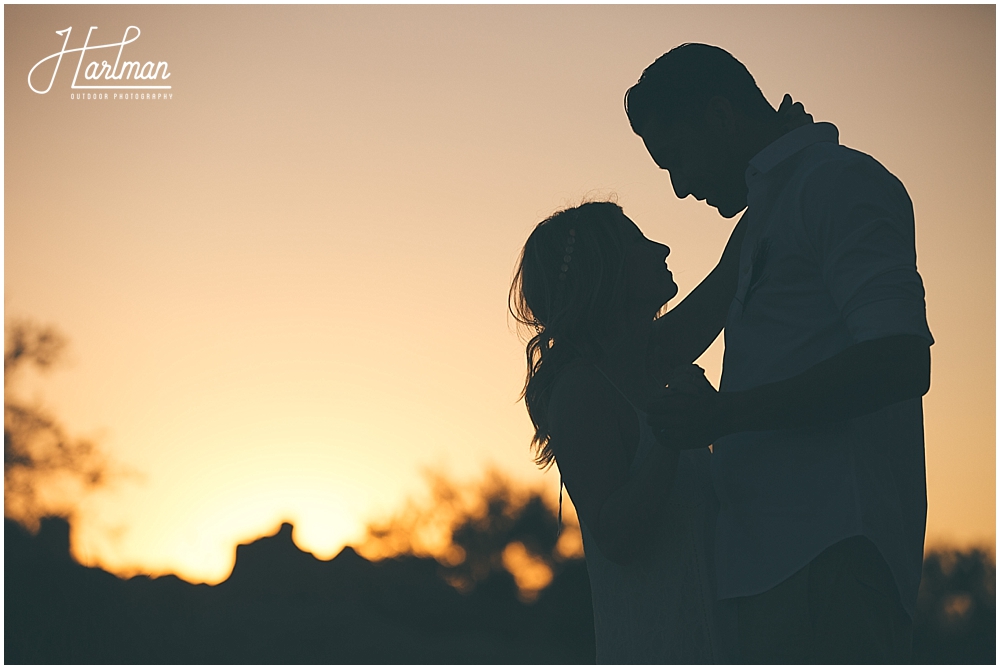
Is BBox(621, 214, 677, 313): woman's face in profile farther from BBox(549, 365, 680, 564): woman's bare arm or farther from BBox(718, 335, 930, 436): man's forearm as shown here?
BBox(718, 335, 930, 436): man's forearm

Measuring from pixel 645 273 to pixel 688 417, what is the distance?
1.18 metres

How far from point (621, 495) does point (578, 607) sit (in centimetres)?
5024

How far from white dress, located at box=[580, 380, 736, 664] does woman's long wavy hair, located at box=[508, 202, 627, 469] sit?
369mm

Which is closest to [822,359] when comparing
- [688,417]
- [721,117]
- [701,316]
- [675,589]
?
[688,417]

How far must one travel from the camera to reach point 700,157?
3.22 meters

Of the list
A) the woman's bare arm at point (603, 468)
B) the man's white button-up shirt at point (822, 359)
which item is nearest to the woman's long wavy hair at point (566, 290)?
the woman's bare arm at point (603, 468)

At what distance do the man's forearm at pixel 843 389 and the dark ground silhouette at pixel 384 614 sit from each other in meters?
29.9

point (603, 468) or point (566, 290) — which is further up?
point (566, 290)

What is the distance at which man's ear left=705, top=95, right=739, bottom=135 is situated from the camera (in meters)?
3.17

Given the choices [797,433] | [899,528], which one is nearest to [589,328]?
[797,433]

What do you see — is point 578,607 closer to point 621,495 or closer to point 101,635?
point 101,635

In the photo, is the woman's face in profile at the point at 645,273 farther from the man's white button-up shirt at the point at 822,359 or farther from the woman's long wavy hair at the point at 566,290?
the man's white button-up shirt at the point at 822,359

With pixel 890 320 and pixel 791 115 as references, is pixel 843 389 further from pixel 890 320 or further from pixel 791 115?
pixel 791 115

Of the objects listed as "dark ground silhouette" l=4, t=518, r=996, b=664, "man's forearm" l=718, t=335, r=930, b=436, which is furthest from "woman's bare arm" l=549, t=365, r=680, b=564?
"dark ground silhouette" l=4, t=518, r=996, b=664
